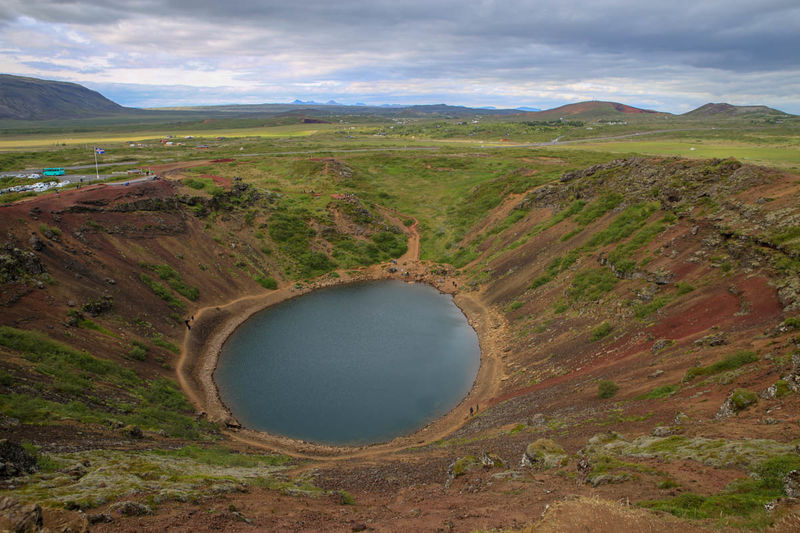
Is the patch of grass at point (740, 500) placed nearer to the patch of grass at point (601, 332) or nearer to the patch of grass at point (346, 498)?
the patch of grass at point (346, 498)

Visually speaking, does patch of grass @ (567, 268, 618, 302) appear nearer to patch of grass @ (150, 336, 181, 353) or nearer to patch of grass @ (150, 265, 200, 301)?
patch of grass @ (150, 336, 181, 353)

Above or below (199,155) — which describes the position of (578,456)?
below

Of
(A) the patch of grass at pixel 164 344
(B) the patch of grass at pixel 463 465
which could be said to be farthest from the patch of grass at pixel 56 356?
(B) the patch of grass at pixel 463 465

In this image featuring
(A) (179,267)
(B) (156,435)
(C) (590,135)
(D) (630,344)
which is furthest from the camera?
(C) (590,135)

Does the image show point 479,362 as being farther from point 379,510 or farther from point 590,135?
point 590,135

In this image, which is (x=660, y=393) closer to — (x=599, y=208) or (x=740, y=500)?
(x=740, y=500)

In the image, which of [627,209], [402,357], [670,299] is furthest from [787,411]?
[627,209]

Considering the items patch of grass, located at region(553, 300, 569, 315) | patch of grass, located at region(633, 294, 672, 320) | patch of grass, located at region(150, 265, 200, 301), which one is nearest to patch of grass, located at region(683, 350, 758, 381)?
patch of grass, located at region(633, 294, 672, 320)
